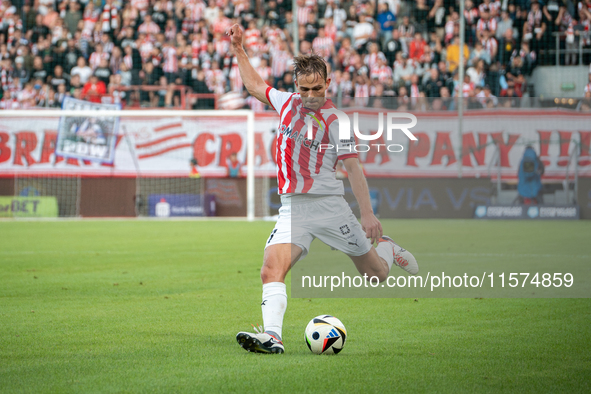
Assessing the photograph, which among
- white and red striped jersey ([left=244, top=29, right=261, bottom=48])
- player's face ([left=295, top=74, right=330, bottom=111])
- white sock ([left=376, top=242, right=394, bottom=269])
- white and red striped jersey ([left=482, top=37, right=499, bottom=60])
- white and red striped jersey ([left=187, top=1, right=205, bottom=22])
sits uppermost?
white and red striped jersey ([left=187, top=1, right=205, bottom=22])

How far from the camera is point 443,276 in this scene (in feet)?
29.2

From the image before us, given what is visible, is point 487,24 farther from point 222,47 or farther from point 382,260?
point 382,260

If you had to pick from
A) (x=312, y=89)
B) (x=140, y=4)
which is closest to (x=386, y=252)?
(x=312, y=89)

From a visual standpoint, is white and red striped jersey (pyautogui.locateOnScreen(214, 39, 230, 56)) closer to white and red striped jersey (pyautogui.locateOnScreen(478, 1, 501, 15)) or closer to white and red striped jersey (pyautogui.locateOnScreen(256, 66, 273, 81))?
white and red striped jersey (pyautogui.locateOnScreen(256, 66, 273, 81))

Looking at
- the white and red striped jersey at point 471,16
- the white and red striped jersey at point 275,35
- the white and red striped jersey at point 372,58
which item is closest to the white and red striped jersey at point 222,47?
the white and red striped jersey at point 275,35

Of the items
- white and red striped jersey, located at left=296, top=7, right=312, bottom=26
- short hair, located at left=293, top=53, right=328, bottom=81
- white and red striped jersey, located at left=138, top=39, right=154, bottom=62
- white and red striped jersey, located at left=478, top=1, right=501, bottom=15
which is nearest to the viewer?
short hair, located at left=293, top=53, right=328, bottom=81

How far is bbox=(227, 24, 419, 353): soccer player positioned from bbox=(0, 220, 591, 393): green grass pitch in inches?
14.8

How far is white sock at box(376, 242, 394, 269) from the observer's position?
5970 millimetres

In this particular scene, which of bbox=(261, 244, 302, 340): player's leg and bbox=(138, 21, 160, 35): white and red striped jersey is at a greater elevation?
bbox=(138, 21, 160, 35): white and red striped jersey

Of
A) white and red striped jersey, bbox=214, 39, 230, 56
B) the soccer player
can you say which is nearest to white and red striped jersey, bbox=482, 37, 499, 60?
white and red striped jersey, bbox=214, 39, 230, 56

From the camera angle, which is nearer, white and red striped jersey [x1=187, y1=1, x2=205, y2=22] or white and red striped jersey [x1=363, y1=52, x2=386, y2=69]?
white and red striped jersey [x1=363, y1=52, x2=386, y2=69]

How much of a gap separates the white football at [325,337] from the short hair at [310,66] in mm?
1625

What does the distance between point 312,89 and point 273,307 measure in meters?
1.46

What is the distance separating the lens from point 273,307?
4.78 m
